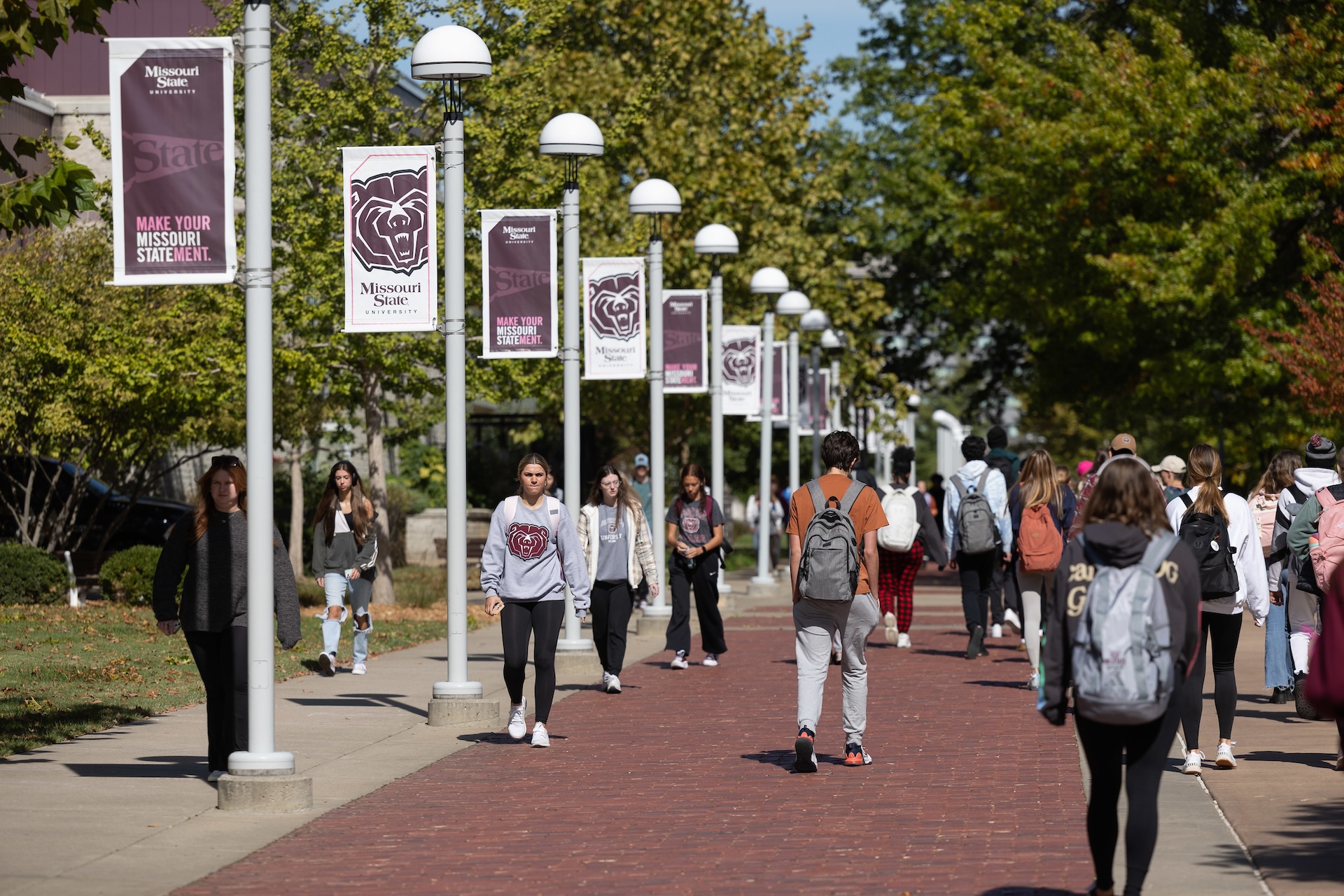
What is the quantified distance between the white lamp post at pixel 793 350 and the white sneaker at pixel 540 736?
17.4m

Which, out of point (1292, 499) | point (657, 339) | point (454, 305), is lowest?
point (1292, 499)

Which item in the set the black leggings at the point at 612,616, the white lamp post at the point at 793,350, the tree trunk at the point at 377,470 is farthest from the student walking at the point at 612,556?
the white lamp post at the point at 793,350

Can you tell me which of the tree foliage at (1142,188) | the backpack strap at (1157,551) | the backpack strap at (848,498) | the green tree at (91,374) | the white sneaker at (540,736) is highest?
the tree foliage at (1142,188)

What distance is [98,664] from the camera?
15.1m

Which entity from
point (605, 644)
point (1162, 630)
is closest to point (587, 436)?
point (605, 644)

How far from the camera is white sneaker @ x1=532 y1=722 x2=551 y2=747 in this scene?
36.5 ft

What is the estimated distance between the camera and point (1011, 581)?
18859 millimetres

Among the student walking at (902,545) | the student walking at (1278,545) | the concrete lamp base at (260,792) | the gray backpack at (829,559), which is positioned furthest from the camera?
the student walking at (902,545)

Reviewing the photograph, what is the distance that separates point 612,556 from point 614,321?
5104mm

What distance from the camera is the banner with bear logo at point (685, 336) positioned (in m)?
22.8

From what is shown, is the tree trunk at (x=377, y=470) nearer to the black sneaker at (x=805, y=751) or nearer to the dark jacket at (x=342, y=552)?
the dark jacket at (x=342, y=552)

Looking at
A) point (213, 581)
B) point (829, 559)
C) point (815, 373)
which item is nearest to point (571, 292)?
point (829, 559)

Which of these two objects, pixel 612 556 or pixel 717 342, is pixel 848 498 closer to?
pixel 612 556

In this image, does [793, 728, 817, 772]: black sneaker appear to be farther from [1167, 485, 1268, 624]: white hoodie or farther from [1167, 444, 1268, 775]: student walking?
[1167, 485, 1268, 624]: white hoodie
